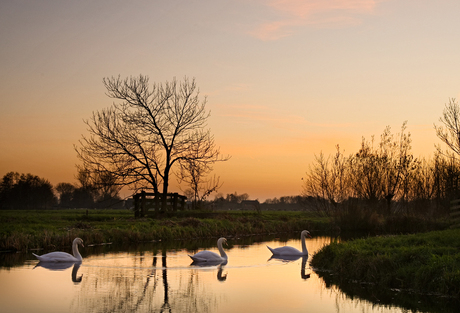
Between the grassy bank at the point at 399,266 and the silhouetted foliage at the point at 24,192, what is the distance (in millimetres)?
74788

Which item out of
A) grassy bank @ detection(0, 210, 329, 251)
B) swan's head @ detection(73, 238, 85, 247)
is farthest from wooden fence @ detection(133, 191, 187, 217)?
swan's head @ detection(73, 238, 85, 247)

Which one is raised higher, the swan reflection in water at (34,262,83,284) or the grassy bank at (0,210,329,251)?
the grassy bank at (0,210,329,251)

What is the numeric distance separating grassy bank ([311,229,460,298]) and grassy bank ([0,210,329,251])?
10541 millimetres

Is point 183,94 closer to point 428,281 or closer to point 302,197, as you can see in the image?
point 302,197

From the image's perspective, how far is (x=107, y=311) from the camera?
31.0 ft

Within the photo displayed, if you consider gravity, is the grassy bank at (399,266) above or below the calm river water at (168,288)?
above

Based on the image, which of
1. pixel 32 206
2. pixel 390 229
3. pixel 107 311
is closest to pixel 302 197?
pixel 390 229

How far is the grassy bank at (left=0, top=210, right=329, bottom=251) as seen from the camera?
19.4 metres

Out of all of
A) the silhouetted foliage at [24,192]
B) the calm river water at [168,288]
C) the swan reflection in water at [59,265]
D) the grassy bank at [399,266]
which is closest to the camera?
the calm river water at [168,288]

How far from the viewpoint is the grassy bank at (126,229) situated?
19375mm

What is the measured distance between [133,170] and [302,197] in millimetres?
12988

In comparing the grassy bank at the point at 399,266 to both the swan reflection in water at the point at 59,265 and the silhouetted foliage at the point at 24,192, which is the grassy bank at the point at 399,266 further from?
the silhouetted foliage at the point at 24,192

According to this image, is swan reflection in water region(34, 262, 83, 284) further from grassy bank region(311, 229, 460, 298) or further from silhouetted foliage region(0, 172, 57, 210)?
silhouetted foliage region(0, 172, 57, 210)

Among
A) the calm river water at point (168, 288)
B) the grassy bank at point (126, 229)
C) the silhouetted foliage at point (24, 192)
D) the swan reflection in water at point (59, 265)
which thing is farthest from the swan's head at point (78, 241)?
the silhouetted foliage at point (24, 192)
